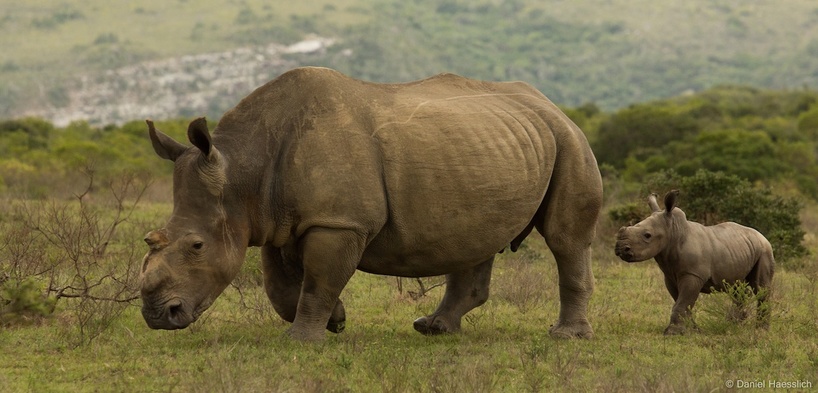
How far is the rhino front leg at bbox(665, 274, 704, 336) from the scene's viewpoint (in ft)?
34.6

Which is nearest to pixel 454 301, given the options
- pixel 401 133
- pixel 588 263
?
pixel 588 263

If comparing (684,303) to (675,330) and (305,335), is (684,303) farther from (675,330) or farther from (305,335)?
(305,335)

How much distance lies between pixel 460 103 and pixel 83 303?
134 inches

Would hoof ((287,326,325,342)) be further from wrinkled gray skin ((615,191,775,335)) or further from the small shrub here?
wrinkled gray skin ((615,191,775,335))

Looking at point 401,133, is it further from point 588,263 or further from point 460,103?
point 588,263

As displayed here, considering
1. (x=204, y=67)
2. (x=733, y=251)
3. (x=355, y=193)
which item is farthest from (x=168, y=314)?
(x=204, y=67)

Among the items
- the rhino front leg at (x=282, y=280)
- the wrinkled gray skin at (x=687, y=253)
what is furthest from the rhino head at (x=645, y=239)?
the rhino front leg at (x=282, y=280)

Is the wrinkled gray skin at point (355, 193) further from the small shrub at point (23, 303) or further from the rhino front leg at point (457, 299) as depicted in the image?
the small shrub at point (23, 303)

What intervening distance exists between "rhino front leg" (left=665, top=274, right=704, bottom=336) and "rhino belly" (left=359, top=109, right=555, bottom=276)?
1701 millimetres

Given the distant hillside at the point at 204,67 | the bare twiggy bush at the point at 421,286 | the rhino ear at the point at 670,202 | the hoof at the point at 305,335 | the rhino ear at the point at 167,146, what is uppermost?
the rhino ear at the point at 167,146

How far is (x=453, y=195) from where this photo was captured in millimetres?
9414

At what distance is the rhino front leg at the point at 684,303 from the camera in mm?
10547

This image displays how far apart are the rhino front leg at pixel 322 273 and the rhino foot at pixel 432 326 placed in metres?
1.25

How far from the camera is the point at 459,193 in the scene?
9438mm
